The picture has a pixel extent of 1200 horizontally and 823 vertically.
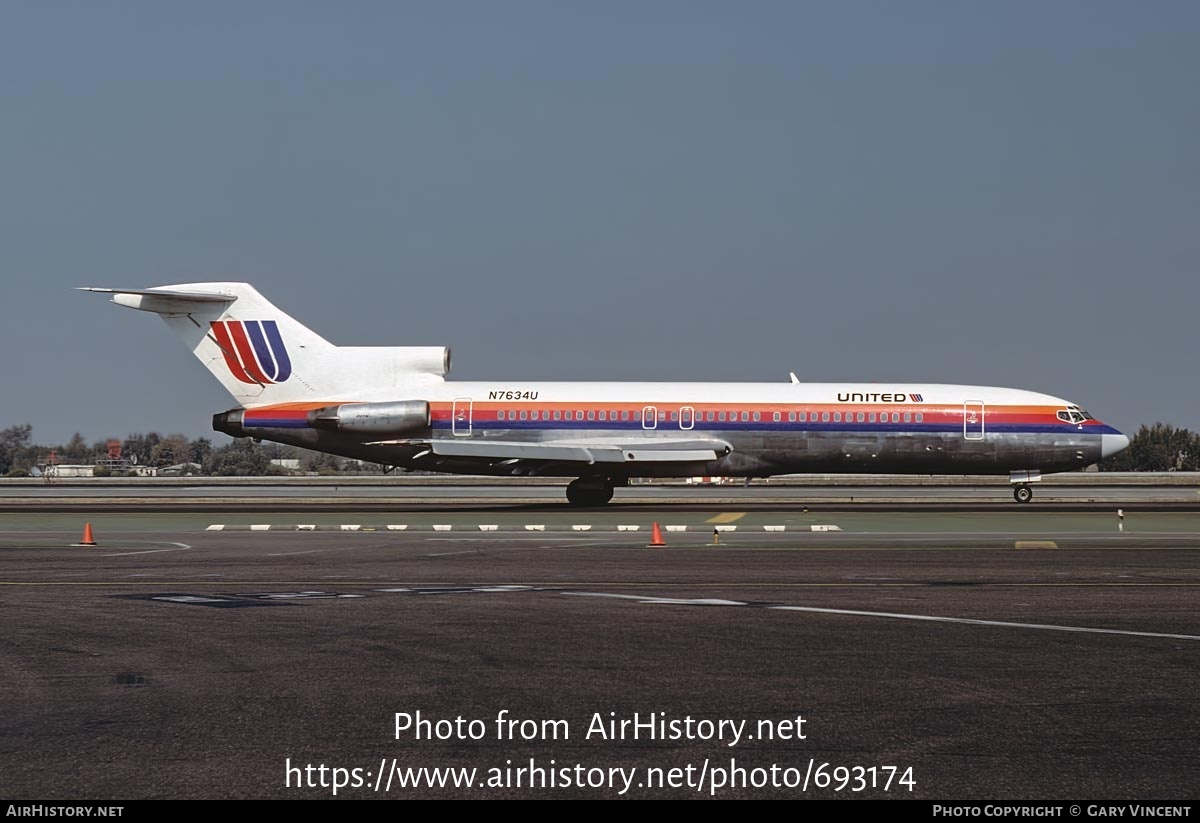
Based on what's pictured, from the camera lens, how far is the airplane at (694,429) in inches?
1626

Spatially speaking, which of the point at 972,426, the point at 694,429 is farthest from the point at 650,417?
the point at 972,426

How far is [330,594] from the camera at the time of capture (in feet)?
53.3

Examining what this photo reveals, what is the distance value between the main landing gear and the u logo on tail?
1056cm

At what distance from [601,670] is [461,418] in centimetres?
3187

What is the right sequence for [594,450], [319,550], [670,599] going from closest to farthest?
[670,599] → [319,550] → [594,450]

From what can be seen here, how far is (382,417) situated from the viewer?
41781 millimetres

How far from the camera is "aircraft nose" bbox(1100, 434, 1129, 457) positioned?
137 ft

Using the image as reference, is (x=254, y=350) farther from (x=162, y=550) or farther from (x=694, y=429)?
(x=162, y=550)

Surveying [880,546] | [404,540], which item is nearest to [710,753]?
[880,546]

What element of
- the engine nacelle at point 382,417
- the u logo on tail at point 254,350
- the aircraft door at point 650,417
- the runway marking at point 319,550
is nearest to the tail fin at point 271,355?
the u logo on tail at point 254,350

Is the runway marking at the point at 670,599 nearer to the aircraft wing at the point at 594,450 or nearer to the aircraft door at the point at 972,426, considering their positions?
the aircraft wing at the point at 594,450

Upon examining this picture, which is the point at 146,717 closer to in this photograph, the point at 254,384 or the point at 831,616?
the point at 831,616

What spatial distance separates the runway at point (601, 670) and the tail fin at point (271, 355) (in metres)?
21.6

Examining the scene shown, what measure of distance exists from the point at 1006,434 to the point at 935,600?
27657mm
